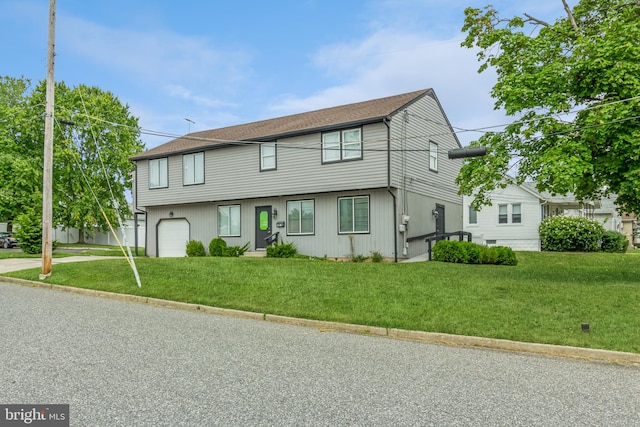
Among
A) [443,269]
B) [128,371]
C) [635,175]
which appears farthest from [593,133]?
[128,371]

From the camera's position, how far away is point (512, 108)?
12.7 metres

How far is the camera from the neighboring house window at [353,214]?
17.8m

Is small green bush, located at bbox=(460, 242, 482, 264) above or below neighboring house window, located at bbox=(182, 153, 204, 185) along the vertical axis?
below

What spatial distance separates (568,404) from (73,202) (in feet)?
128

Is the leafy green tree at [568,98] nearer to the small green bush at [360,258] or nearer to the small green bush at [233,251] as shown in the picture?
the small green bush at [360,258]

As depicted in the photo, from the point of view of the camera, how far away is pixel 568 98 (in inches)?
492

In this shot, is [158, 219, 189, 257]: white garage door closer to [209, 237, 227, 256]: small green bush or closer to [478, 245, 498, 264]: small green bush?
[209, 237, 227, 256]: small green bush

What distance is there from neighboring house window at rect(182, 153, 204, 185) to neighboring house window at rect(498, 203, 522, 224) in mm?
19352

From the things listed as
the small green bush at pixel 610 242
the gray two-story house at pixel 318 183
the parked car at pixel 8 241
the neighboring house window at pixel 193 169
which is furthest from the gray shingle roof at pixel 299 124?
the parked car at pixel 8 241

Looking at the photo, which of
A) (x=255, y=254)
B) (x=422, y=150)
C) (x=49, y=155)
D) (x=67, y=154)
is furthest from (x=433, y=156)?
(x=67, y=154)

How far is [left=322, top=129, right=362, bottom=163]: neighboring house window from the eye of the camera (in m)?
17.5

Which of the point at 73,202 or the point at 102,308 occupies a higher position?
the point at 73,202

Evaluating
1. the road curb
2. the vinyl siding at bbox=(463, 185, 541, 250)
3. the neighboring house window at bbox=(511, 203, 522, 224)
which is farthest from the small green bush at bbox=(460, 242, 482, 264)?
the neighboring house window at bbox=(511, 203, 522, 224)

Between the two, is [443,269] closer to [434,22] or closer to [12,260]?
[434,22]
